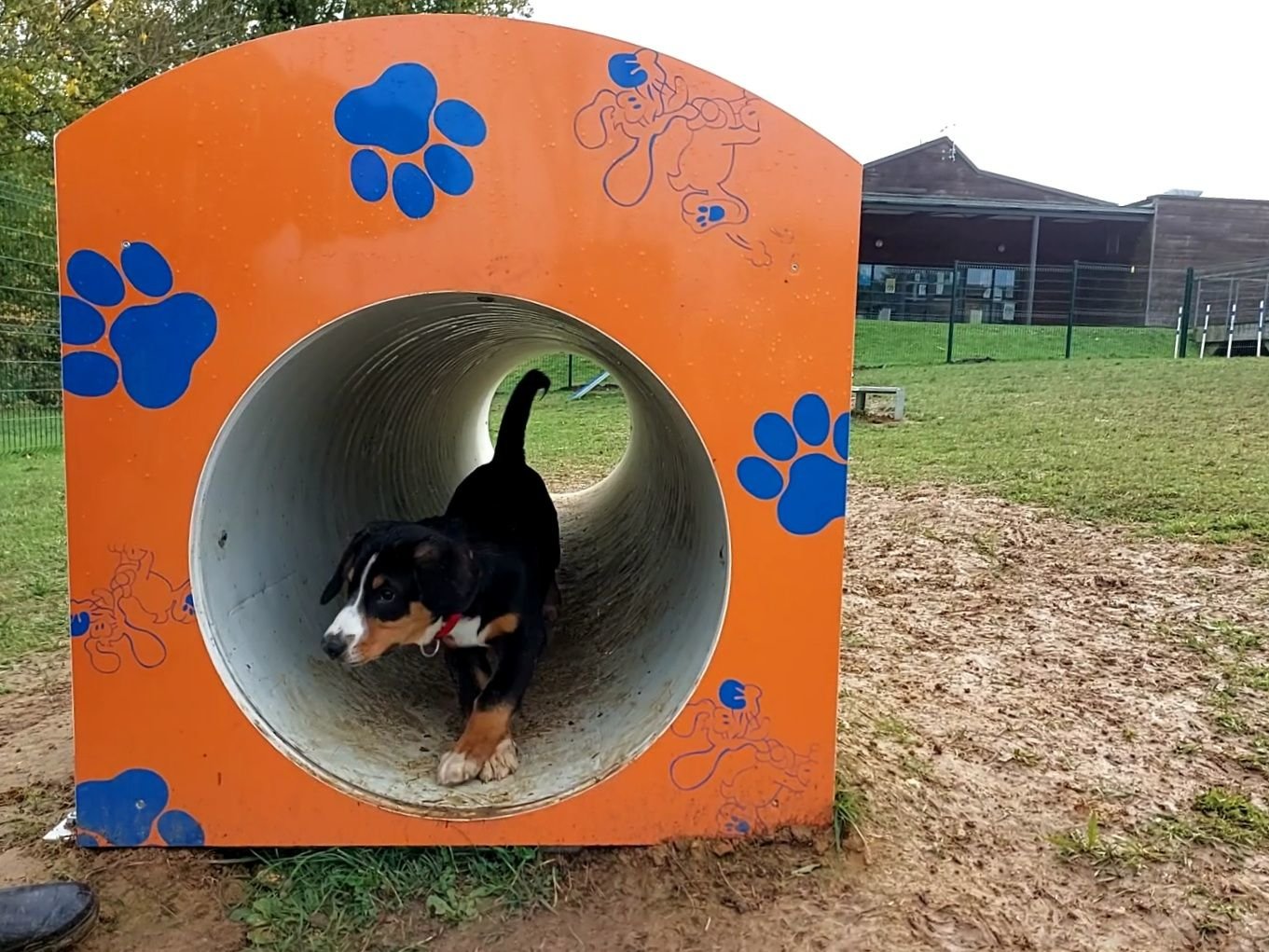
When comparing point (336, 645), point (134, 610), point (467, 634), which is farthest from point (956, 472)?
point (134, 610)

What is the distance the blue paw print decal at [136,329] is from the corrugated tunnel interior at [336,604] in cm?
20

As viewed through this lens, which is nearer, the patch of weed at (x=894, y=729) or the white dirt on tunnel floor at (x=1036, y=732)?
the white dirt on tunnel floor at (x=1036, y=732)

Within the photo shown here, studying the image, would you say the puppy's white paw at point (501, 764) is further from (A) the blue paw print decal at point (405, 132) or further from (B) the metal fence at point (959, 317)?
(B) the metal fence at point (959, 317)

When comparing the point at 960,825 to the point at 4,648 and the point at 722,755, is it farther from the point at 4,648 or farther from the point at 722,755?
the point at 4,648

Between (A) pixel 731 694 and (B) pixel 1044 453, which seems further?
(B) pixel 1044 453

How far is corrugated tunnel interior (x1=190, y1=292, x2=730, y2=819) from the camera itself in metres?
2.92

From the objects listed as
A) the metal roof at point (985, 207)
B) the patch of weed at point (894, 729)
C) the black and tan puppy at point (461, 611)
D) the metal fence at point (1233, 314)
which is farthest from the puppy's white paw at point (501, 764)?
the metal roof at point (985, 207)

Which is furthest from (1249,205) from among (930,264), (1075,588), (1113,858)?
(1113,858)

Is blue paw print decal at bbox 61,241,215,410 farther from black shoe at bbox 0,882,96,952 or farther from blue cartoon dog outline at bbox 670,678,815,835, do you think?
blue cartoon dog outline at bbox 670,678,815,835

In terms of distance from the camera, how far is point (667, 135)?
106 inches

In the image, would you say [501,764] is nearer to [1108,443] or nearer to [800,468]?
[800,468]

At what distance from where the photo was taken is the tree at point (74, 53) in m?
11.3

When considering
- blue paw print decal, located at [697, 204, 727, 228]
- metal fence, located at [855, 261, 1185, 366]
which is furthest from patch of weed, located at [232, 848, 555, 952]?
metal fence, located at [855, 261, 1185, 366]

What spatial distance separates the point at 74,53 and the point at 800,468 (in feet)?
41.8
